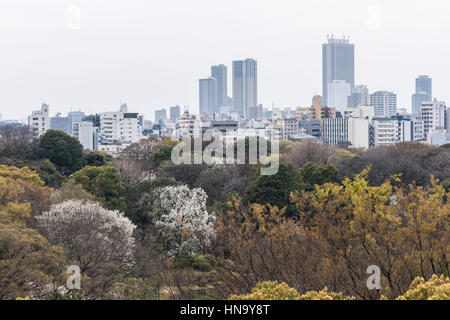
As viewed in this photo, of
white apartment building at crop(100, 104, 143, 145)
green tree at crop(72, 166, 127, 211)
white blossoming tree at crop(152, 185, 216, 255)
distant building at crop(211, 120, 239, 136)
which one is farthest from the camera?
distant building at crop(211, 120, 239, 136)

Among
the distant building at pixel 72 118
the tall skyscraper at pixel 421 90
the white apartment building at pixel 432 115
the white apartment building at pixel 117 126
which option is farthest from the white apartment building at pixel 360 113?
the tall skyscraper at pixel 421 90

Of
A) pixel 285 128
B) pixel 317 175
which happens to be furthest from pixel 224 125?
pixel 317 175

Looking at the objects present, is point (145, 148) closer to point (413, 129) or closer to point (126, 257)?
point (126, 257)

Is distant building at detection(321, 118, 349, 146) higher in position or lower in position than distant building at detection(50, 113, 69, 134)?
lower

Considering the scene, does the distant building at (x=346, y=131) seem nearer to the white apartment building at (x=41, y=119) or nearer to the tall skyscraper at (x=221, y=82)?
the white apartment building at (x=41, y=119)

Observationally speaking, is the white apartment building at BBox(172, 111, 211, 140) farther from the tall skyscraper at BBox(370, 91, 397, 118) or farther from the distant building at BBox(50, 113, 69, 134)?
the tall skyscraper at BBox(370, 91, 397, 118)

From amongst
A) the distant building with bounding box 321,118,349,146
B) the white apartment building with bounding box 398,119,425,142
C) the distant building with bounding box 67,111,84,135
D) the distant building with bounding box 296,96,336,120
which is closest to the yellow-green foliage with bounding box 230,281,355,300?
the distant building with bounding box 321,118,349,146
